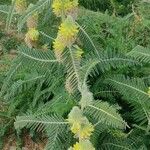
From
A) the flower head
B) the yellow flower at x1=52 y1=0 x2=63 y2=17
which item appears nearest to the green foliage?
the yellow flower at x1=52 y1=0 x2=63 y2=17

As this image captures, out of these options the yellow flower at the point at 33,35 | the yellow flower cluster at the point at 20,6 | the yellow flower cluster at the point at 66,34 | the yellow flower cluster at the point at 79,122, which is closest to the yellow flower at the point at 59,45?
the yellow flower cluster at the point at 66,34

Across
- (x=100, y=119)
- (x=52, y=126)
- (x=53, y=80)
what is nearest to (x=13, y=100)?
(x=53, y=80)

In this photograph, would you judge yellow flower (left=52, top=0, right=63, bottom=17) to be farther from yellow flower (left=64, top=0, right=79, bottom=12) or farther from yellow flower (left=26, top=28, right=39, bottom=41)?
yellow flower (left=26, top=28, right=39, bottom=41)

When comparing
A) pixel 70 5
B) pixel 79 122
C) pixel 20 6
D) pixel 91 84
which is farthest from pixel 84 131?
pixel 20 6

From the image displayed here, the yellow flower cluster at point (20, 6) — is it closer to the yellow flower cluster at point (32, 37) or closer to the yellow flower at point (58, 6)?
the yellow flower cluster at point (32, 37)

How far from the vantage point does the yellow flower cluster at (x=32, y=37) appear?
4723 millimetres

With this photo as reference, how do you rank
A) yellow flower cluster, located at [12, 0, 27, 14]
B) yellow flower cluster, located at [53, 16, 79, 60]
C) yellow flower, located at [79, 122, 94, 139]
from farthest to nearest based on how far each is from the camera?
yellow flower cluster, located at [12, 0, 27, 14], yellow flower cluster, located at [53, 16, 79, 60], yellow flower, located at [79, 122, 94, 139]

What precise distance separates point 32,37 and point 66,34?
817 mm

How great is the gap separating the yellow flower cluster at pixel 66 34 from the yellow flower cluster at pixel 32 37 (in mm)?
604

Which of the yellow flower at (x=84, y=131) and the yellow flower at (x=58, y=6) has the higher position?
the yellow flower at (x=58, y=6)

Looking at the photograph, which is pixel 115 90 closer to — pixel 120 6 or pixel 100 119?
pixel 100 119

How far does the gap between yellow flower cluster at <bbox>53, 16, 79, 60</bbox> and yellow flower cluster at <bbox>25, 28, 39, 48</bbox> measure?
604mm

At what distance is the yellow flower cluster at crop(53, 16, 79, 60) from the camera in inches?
156

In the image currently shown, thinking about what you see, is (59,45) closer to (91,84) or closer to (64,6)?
(64,6)
